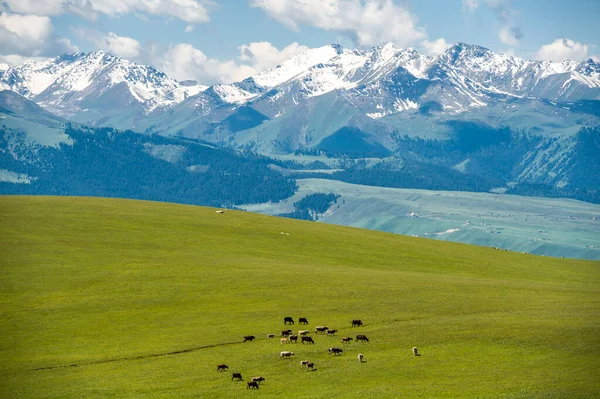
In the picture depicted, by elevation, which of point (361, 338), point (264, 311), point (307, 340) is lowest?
point (361, 338)

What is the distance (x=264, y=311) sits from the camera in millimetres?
98375

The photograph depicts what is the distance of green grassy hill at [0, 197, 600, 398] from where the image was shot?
69625 millimetres

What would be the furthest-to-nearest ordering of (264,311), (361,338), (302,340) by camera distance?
(264,311) → (302,340) → (361,338)

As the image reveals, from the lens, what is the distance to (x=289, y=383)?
6856cm

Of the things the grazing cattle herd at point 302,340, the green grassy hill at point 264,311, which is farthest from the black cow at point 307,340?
the green grassy hill at point 264,311

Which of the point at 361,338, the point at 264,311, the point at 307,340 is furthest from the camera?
the point at 264,311

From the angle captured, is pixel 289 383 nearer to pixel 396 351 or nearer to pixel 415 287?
pixel 396 351

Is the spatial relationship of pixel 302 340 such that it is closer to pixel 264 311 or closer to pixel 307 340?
pixel 307 340

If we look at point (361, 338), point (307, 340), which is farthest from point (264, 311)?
point (361, 338)

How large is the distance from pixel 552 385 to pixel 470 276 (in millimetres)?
74423

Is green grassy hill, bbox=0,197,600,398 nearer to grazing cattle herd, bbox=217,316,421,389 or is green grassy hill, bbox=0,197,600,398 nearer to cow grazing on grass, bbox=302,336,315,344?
grazing cattle herd, bbox=217,316,421,389

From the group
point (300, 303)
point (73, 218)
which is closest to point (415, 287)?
point (300, 303)

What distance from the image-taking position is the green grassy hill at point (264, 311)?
69.6 meters

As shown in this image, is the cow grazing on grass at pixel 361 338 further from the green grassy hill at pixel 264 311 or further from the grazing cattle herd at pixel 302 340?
the green grassy hill at pixel 264 311
